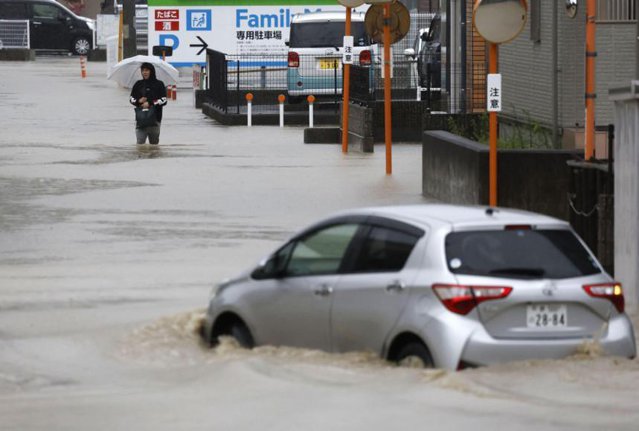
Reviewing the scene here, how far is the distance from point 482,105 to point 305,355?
19322mm

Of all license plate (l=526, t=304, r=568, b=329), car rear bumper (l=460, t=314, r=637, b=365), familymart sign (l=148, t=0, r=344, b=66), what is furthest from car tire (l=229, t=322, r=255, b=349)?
familymart sign (l=148, t=0, r=344, b=66)

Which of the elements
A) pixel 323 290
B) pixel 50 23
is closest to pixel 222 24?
pixel 50 23

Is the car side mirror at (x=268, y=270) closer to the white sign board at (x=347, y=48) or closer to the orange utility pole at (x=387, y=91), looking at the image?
the orange utility pole at (x=387, y=91)

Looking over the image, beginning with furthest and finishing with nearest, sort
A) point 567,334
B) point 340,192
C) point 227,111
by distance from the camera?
point 227,111
point 340,192
point 567,334

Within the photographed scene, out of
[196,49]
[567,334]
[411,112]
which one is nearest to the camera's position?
[567,334]

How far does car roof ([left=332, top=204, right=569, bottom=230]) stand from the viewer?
1070 centimetres

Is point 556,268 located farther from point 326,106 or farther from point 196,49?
point 196,49

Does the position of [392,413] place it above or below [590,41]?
below

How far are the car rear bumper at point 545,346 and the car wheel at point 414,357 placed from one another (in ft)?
0.89

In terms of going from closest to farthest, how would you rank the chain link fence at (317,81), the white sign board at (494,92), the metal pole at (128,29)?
the white sign board at (494,92) < the chain link fence at (317,81) < the metal pole at (128,29)

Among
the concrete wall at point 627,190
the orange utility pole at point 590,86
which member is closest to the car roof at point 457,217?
the concrete wall at point 627,190

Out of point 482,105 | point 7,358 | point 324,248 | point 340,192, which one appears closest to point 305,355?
point 324,248

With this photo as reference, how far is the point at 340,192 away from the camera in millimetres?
24766

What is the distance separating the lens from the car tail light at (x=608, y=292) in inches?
418
